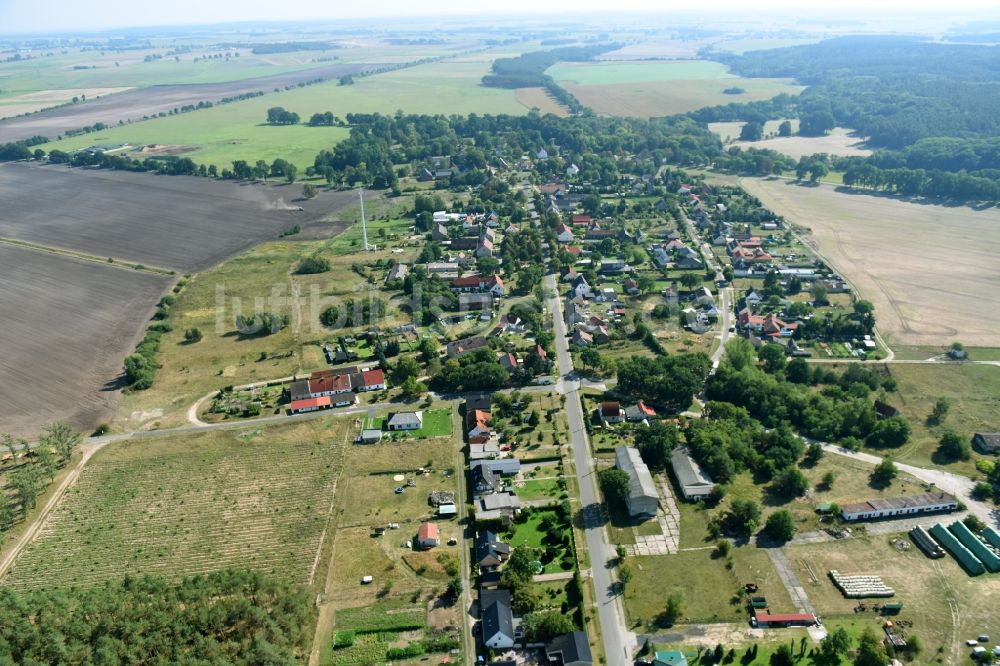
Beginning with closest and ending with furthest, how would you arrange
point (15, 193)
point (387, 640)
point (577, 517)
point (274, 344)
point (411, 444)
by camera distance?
point (387, 640) → point (577, 517) → point (411, 444) → point (274, 344) → point (15, 193)

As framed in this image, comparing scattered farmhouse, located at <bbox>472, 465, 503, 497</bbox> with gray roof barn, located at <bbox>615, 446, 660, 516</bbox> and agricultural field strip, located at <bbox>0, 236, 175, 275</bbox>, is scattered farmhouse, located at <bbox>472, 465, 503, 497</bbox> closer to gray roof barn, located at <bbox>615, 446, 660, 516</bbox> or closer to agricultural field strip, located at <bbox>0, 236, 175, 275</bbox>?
gray roof barn, located at <bbox>615, 446, 660, 516</bbox>

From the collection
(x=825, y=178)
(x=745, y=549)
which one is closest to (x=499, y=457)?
(x=745, y=549)

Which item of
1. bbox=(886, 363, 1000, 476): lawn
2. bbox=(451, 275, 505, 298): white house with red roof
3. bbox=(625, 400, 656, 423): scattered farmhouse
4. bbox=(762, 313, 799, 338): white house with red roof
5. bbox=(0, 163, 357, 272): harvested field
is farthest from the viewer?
bbox=(0, 163, 357, 272): harvested field

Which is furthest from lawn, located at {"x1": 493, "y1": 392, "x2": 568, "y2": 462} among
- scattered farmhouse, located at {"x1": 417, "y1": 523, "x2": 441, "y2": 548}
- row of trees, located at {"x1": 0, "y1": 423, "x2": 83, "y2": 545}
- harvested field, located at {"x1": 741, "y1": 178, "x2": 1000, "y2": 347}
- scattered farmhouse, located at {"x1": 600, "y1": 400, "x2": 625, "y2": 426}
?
harvested field, located at {"x1": 741, "y1": 178, "x2": 1000, "y2": 347}

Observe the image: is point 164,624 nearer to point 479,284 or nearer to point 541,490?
point 541,490

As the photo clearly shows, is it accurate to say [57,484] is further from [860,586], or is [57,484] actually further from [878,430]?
[878,430]

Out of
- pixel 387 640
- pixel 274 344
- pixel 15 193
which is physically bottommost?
pixel 387 640

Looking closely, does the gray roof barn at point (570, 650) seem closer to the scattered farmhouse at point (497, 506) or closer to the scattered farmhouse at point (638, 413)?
the scattered farmhouse at point (497, 506)
